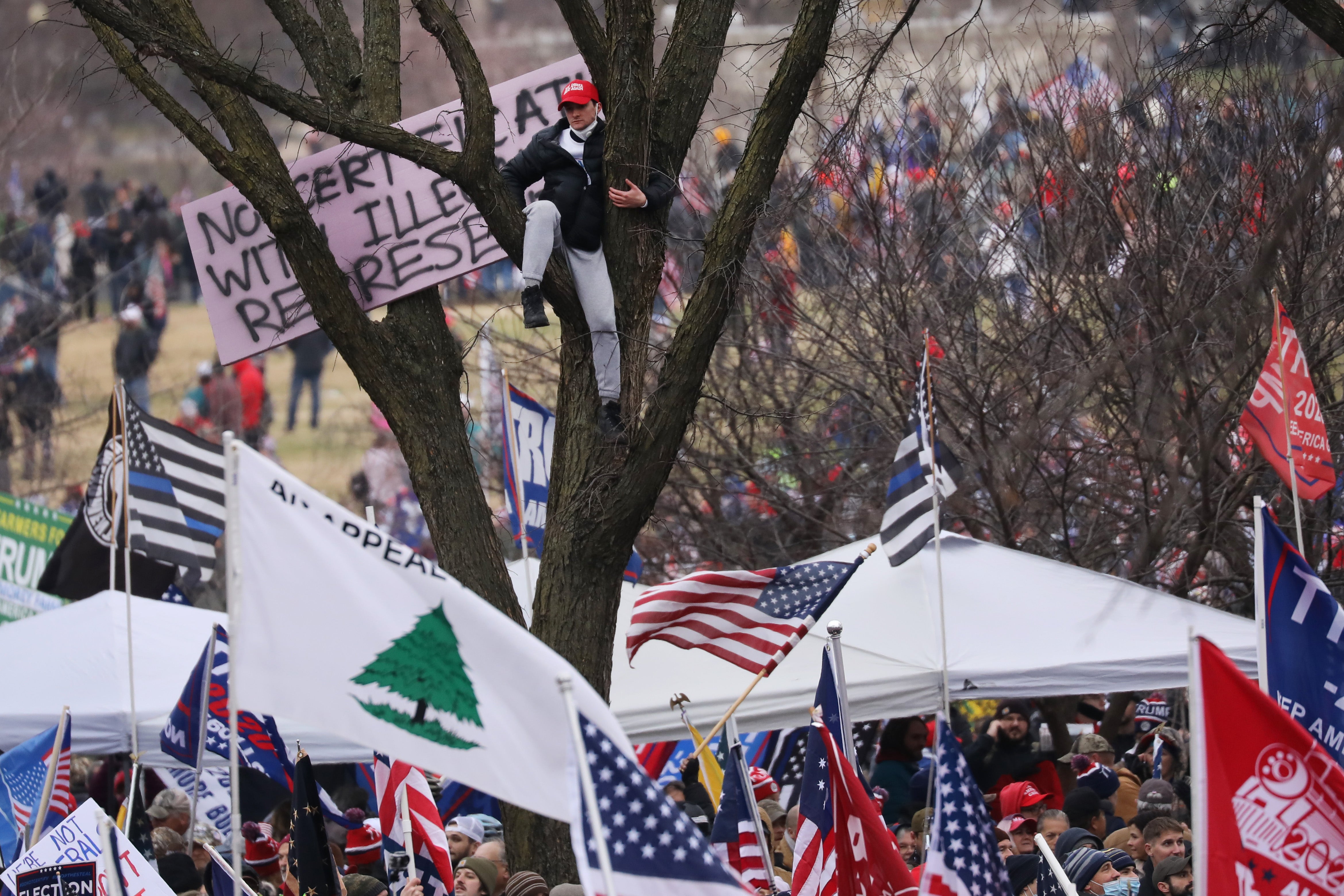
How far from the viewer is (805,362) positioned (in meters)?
12.4

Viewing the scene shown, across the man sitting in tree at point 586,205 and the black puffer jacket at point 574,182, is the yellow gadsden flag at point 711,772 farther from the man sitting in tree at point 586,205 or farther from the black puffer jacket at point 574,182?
the black puffer jacket at point 574,182

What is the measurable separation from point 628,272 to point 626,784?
11.0 ft

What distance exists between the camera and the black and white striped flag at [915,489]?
340 inches

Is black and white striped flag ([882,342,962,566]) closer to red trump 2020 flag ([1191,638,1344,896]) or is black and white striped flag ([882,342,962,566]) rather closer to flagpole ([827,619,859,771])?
flagpole ([827,619,859,771])

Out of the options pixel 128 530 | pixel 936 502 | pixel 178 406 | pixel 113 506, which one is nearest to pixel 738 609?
pixel 936 502

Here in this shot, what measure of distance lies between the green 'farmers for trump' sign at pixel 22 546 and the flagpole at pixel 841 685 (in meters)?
13.4

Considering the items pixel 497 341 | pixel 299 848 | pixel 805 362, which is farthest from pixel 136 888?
pixel 497 341

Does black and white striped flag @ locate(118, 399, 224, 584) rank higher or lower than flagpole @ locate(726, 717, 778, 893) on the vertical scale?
higher

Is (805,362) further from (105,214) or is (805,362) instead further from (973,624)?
(105,214)

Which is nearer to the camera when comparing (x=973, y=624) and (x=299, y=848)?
(x=299, y=848)

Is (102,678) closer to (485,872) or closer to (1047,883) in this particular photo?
(485,872)

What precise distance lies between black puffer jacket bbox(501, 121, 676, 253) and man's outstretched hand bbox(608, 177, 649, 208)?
3cm

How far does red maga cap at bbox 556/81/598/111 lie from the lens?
22.1ft

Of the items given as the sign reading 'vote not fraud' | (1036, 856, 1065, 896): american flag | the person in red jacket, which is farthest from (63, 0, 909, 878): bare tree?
the person in red jacket
